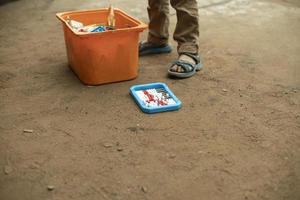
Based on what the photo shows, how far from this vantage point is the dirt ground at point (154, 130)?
92 cm

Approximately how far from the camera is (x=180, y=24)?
1580mm

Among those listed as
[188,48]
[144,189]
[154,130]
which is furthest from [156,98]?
[144,189]

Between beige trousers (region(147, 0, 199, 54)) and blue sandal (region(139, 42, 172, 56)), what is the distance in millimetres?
19

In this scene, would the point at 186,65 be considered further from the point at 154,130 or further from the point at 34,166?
the point at 34,166

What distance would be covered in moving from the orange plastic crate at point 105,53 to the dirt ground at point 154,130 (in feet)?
0.15

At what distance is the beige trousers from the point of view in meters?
1.54

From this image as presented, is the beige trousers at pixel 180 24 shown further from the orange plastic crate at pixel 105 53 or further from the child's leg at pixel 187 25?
the orange plastic crate at pixel 105 53

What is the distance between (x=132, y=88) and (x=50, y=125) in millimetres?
343

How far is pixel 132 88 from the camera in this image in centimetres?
136

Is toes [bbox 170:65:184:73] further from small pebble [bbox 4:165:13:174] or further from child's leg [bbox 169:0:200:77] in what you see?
small pebble [bbox 4:165:13:174]

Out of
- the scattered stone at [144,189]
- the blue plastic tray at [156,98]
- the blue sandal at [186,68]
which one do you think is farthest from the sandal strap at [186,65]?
the scattered stone at [144,189]

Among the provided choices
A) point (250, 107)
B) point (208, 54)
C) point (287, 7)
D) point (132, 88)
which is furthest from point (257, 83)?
point (287, 7)

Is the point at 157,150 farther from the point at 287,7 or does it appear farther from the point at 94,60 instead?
the point at 287,7

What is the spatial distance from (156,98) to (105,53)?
0.25 m
